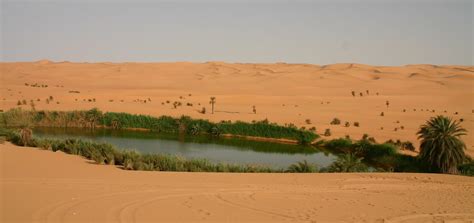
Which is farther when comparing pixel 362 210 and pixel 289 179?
pixel 289 179

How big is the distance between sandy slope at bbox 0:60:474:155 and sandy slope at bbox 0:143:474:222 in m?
15.6

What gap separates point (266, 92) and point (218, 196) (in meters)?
57.1

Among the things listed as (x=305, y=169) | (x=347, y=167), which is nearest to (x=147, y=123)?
(x=305, y=169)

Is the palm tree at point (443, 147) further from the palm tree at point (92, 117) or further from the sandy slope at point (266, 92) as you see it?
the palm tree at point (92, 117)

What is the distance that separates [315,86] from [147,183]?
6644cm

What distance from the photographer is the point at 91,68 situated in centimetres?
11044

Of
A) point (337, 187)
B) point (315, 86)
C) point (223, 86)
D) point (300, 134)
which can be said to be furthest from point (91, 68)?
point (337, 187)

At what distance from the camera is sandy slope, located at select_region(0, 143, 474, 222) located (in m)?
11.6

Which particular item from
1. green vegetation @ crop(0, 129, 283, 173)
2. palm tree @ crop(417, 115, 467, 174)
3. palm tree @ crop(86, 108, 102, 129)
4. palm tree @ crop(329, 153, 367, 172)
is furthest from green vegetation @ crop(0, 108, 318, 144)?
green vegetation @ crop(0, 129, 283, 173)

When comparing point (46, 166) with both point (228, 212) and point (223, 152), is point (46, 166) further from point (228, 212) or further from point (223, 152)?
point (223, 152)

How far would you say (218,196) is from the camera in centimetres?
1380

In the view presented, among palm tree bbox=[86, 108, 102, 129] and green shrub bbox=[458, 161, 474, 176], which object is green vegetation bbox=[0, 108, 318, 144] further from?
green shrub bbox=[458, 161, 474, 176]

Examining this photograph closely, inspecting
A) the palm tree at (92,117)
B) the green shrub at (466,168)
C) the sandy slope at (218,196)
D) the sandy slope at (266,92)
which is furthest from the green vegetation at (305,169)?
the palm tree at (92,117)

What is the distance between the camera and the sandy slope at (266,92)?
44375 mm
